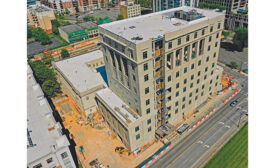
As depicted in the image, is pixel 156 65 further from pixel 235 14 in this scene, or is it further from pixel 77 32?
pixel 235 14

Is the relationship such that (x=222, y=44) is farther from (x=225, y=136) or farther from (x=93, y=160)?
(x=93, y=160)

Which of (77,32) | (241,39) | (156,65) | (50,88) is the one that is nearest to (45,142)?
(156,65)

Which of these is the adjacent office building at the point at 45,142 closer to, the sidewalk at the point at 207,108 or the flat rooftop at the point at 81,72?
the flat rooftop at the point at 81,72

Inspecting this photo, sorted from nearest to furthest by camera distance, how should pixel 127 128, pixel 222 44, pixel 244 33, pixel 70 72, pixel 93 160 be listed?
pixel 127 128
pixel 93 160
pixel 70 72
pixel 244 33
pixel 222 44

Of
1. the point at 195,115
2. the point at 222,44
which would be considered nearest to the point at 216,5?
the point at 222,44

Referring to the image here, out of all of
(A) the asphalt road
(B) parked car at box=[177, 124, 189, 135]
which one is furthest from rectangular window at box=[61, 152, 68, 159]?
(B) parked car at box=[177, 124, 189, 135]

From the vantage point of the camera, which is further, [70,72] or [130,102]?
[70,72]

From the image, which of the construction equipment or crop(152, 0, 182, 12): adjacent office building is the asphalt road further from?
crop(152, 0, 182, 12): adjacent office building
